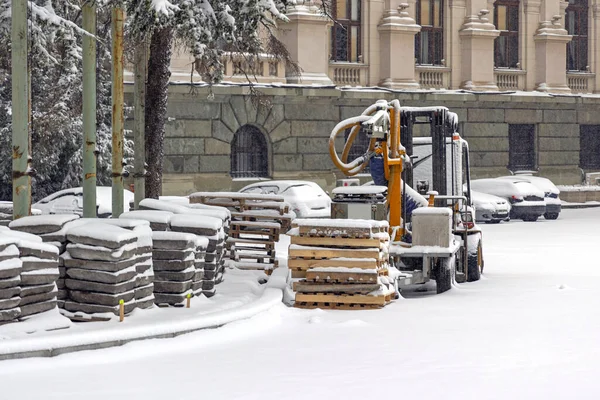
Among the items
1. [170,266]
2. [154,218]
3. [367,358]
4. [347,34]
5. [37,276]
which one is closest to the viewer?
[367,358]

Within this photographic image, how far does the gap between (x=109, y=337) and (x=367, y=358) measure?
2.51 m

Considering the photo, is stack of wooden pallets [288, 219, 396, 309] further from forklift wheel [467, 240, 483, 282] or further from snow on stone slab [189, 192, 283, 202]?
snow on stone slab [189, 192, 283, 202]

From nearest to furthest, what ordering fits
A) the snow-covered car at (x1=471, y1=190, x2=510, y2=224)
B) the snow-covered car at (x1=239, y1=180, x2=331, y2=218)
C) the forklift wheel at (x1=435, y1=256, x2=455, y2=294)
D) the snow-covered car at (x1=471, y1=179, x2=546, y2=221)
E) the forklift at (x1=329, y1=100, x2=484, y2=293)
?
the forklift at (x1=329, y1=100, x2=484, y2=293)
the forklift wheel at (x1=435, y1=256, x2=455, y2=294)
the snow-covered car at (x1=239, y1=180, x2=331, y2=218)
the snow-covered car at (x1=471, y1=190, x2=510, y2=224)
the snow-covered car at (x1=471, y1=179, x2=546, y2=221)

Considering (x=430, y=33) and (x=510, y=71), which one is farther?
(x=510, y=71)

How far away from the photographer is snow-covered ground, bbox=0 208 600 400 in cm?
965

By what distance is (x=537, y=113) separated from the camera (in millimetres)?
43969

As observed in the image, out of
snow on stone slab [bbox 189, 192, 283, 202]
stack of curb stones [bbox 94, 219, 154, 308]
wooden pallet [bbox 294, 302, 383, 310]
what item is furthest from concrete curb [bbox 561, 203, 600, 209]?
stack of curb stones [bbox 94, 219, 154, 308]

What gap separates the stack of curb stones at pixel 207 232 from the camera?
Answer: 1491cm

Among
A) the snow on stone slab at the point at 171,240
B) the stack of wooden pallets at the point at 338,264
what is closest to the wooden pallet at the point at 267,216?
the stack of wooden pallets at the point at 338,264

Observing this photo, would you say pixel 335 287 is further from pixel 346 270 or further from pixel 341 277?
pixel 346 270

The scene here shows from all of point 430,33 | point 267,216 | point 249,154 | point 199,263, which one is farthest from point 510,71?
point 199,263

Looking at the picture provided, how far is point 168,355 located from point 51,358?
43.1 inches

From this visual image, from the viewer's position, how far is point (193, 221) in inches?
589

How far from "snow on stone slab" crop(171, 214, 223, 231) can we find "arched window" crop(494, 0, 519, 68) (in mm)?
30981
